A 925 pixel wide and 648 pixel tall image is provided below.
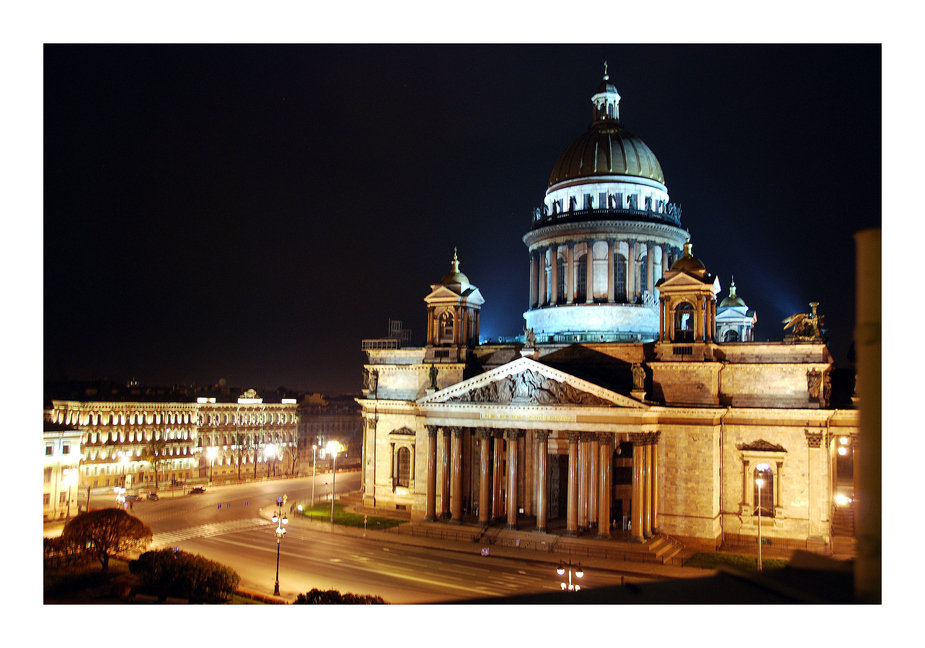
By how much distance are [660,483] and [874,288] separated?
3089 cm

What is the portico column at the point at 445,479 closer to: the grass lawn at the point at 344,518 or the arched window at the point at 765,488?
the grass lawn at the point at 344,518

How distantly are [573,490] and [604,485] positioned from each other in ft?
7.09

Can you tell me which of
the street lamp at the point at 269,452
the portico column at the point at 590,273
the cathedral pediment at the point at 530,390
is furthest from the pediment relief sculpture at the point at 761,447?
the street lamp at the point at 269,452

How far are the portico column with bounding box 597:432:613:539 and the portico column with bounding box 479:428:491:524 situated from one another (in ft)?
27.2

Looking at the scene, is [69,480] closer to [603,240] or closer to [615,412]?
[615,412]

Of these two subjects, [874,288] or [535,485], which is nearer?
[874,288]

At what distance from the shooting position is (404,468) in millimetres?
64375

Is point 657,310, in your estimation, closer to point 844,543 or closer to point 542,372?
point 542,372

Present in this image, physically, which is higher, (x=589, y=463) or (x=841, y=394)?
(x=841, y=394)

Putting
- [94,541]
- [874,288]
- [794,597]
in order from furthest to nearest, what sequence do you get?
[94,541] → [874,288] → [794,597]

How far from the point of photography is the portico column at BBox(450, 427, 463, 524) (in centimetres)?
5619

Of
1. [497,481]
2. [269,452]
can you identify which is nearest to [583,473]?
[497,481]

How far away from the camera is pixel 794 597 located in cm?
2039

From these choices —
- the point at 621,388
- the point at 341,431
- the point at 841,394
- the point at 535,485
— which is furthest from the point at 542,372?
the point at 341,431
